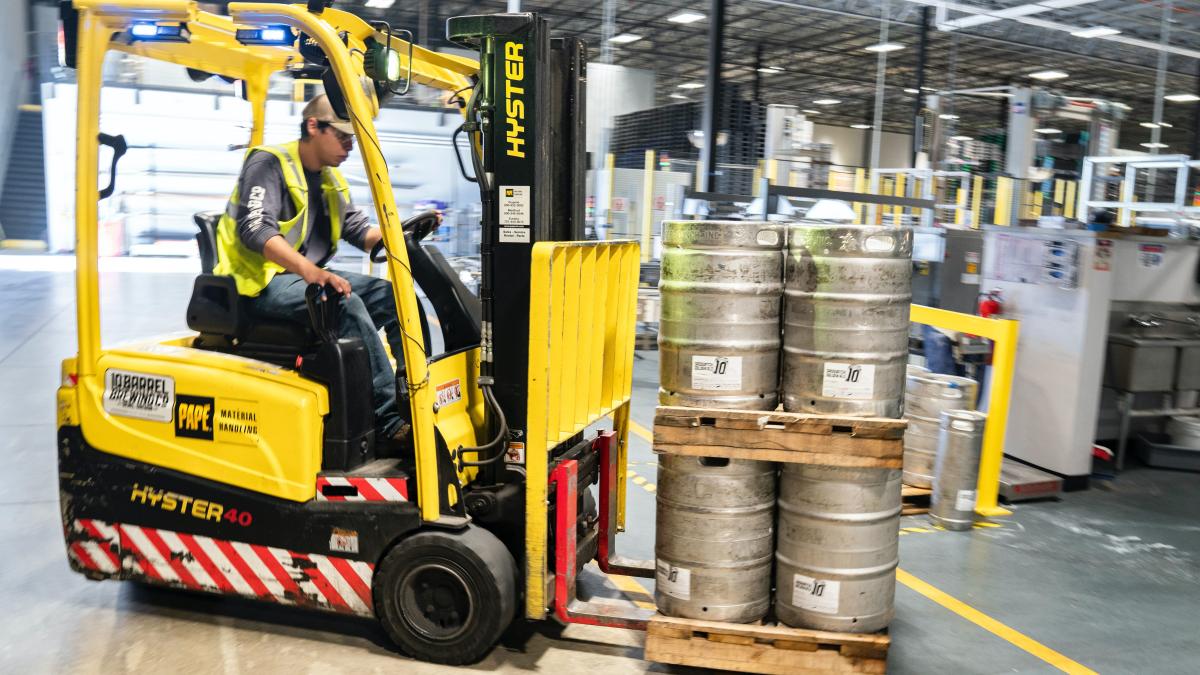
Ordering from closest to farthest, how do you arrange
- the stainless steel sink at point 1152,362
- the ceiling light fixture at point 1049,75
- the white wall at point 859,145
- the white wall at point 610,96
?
the stainless steel sink at point 1152,362 < the white wall at point 610,96 < the ceiling light fixture at point 1049,75 < the white wall at point 859,145

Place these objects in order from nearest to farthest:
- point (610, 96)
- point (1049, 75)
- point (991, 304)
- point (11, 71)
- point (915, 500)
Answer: point (915, 500) < point (991, 304) < point (610, 96) < point (11, 71) < point (1049, 75)

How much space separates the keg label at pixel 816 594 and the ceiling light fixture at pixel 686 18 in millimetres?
17155

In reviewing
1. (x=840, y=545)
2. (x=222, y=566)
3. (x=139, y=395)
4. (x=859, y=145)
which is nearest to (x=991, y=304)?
(x=840, y=545)

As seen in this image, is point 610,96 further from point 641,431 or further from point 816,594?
point 816,594

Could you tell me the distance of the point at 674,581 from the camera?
3.41m

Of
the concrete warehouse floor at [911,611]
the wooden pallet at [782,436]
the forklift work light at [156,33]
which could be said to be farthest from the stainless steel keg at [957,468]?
the forklift work light at [156,33]

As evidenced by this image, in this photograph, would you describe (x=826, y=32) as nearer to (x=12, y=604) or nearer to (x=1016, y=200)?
(x=1016, y=200)

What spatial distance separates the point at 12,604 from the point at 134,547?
751 mm

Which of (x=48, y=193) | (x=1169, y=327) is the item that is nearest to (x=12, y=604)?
(x=1169, y=327)

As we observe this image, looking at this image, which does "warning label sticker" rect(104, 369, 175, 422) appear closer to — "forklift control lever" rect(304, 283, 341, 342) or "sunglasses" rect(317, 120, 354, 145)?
"forklift control lever" rect(304, 283, 341, 342)

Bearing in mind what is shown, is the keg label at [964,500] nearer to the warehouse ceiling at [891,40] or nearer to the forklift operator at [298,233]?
the forklift operator at [298,233]

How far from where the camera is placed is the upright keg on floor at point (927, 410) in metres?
5.62

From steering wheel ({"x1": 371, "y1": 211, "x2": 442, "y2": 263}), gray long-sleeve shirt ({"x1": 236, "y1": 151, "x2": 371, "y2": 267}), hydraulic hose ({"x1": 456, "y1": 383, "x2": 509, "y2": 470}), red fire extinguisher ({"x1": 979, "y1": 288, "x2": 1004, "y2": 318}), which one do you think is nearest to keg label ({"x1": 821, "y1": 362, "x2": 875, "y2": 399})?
hydraulic hose ({"x1": 456, "y1": 383, "x2": 509, "y2": 470})

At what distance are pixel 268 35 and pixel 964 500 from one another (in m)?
4.52
